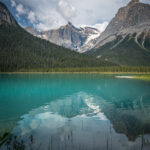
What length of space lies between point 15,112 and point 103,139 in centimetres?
1552

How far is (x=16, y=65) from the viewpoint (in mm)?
195750

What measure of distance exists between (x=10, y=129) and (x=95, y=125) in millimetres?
9681

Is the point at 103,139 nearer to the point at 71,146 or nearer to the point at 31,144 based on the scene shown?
the point at 71,146

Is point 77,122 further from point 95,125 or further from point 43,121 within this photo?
point 43,121

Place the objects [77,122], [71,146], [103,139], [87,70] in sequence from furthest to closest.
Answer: [87,70], [77,122], [103,139], [71,146]

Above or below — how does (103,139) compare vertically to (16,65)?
below

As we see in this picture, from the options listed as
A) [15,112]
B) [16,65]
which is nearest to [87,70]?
[16,65]

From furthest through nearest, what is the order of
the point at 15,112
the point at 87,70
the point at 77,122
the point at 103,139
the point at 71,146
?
the point at 87,70 → the point at 15,112 → the point at 77,122 → the point at 103,139 → the point at 71,146

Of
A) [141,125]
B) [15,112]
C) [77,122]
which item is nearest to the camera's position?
[141,125]

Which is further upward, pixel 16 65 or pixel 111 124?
pixel 16 65

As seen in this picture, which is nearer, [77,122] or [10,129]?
[10,129]

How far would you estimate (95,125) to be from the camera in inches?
664

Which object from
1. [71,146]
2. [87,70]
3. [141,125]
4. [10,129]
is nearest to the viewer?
[71,146]

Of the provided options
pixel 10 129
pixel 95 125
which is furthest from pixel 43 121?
pixel 95 125
